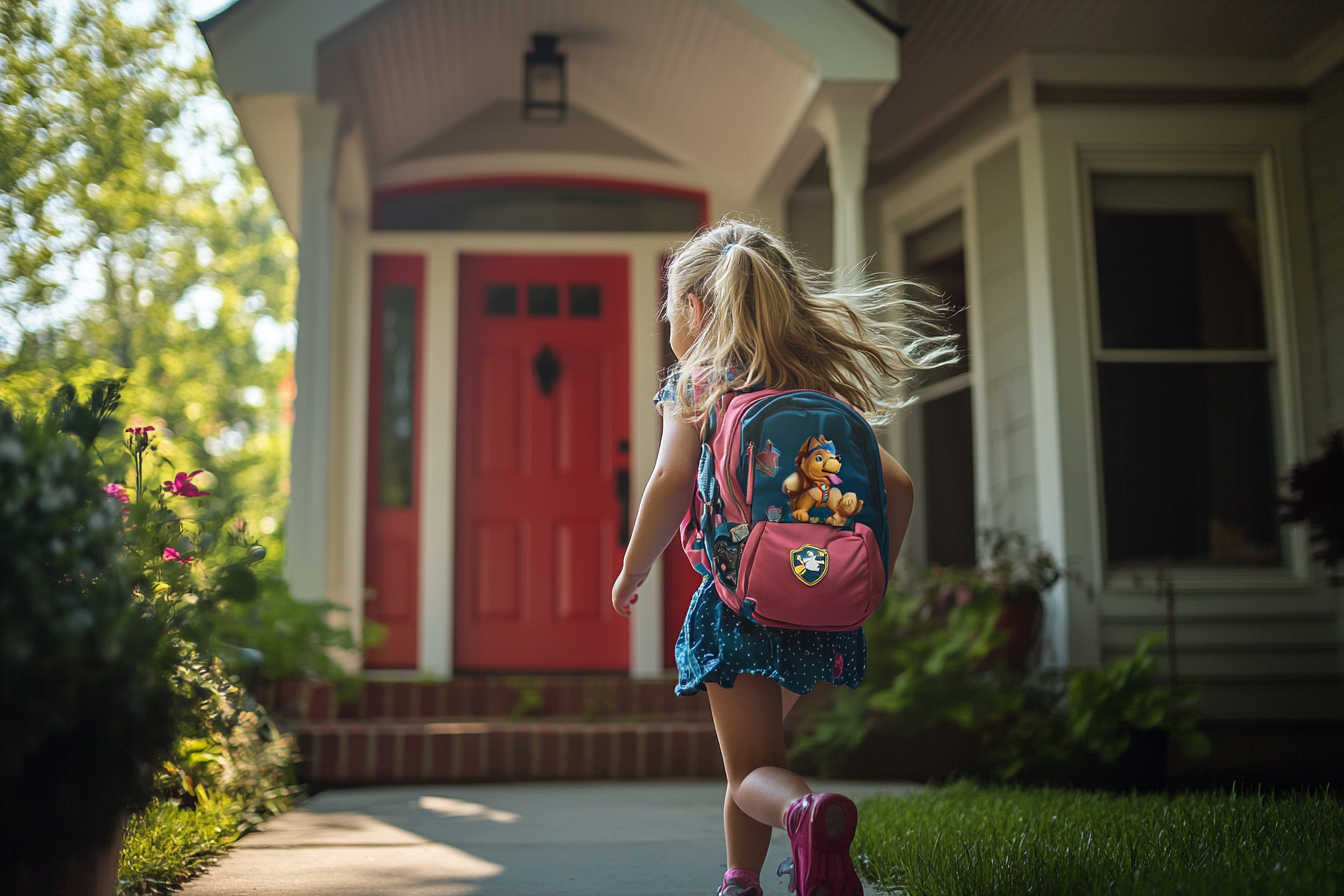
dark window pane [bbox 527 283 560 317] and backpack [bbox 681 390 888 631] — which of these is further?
dark window pane [bbox 527 283 560 317]

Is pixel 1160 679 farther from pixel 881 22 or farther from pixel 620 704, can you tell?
pixel 881 22

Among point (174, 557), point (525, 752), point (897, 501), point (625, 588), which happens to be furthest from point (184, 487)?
point (525, 752)

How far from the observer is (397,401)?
5.63m

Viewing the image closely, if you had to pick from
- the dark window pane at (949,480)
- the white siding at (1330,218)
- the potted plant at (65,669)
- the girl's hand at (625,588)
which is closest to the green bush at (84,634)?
the potted plant at (65,669)

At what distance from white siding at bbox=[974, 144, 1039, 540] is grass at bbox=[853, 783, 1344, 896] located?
2173 millimetres

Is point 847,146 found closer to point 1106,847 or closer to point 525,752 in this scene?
point 525,752

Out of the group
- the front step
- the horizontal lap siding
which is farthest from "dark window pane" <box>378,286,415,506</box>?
the horizontal lap siding

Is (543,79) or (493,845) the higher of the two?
(543,79)

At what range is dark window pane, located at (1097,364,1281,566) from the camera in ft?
15.5

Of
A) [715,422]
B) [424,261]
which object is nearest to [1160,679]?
[715,422]

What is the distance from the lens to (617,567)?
221 inches

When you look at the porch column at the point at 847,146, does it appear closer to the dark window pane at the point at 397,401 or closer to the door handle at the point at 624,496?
the door handle at the point at 624,496

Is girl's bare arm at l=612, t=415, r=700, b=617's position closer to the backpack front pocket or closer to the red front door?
the backpack front pocket

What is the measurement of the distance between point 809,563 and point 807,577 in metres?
0.02
